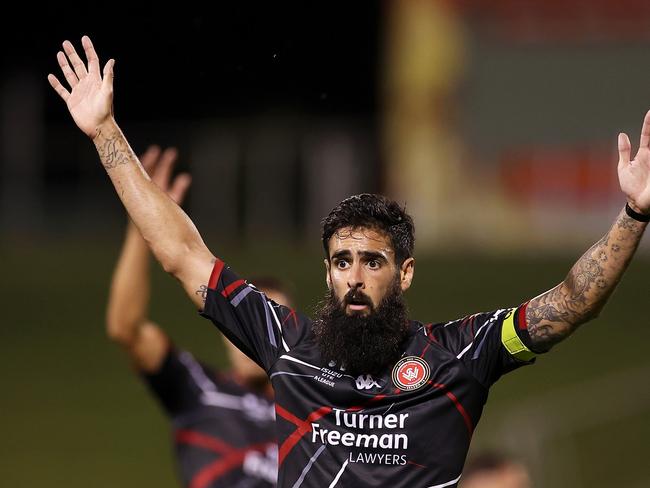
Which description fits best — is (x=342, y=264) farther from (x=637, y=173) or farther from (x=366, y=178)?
(x=366, y=178)

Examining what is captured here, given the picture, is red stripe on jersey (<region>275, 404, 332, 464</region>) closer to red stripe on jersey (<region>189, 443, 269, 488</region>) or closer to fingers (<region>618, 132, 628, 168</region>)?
fingers (<region>618, 132, 628, 168</region>)

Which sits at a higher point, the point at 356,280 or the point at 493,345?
the point at 356,280

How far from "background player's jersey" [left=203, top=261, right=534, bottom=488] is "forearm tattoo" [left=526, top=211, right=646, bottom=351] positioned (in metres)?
0.08

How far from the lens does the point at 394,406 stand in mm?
4285

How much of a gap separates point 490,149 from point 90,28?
12115mm

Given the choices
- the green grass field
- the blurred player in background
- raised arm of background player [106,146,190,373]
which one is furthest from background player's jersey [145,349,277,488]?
the green grass field

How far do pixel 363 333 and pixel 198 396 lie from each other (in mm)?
2584

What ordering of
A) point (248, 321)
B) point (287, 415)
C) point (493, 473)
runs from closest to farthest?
point (287, 415) < point (248, 321) < point (493, 473)

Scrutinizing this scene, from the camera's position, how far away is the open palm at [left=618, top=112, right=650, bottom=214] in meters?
4.11

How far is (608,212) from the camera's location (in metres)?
17.2

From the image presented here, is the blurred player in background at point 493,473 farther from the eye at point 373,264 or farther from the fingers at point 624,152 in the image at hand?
the fingers at point 624,152

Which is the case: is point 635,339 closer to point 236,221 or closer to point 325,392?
point 236,221

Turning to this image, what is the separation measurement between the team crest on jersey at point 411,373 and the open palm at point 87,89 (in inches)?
57.4

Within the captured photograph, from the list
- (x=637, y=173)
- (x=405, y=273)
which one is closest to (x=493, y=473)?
(x=405, y=273)
